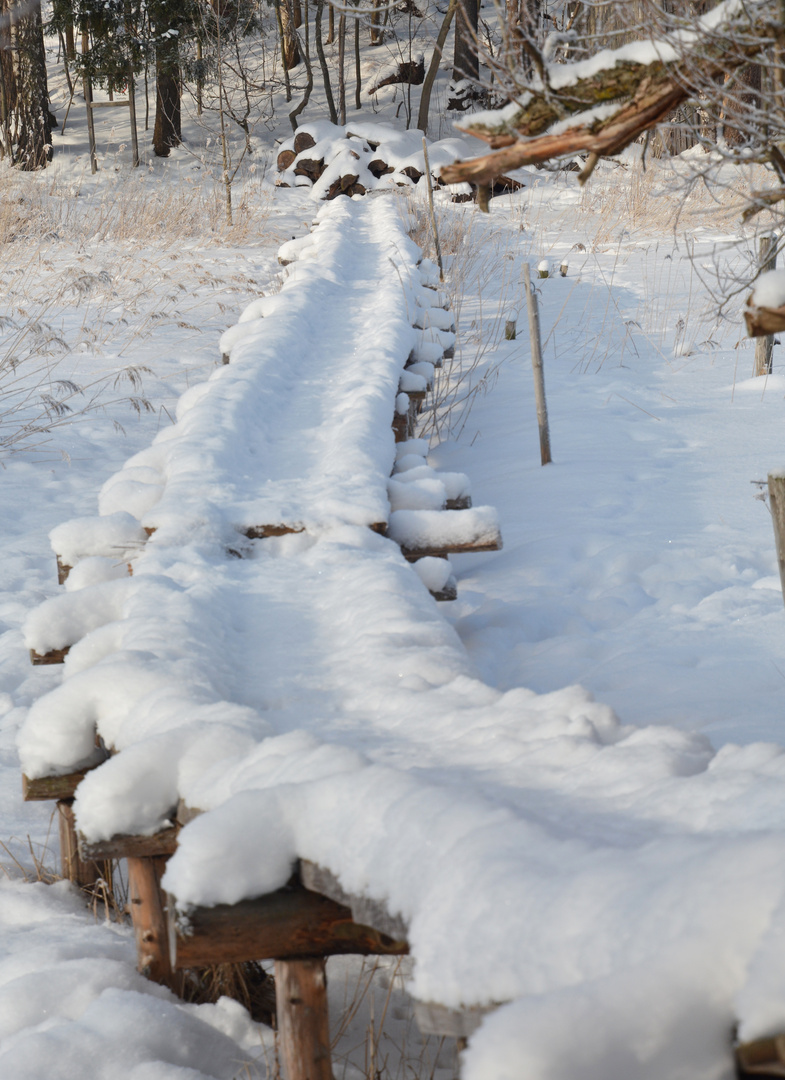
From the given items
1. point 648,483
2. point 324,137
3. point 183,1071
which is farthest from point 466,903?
point 324,137

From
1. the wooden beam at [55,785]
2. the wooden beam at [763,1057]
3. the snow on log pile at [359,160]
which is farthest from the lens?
the snow on log pile at [359,160]

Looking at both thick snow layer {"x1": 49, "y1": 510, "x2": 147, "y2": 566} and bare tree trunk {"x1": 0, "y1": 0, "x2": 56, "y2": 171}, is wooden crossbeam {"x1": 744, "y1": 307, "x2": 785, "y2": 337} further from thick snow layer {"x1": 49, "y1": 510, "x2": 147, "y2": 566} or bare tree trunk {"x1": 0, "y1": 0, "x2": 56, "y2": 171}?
bare tree trunk {"x1": 0, "y1": 0, "x2": 56, "y2": 171}

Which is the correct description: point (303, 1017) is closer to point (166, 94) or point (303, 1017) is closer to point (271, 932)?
point (271, 932)

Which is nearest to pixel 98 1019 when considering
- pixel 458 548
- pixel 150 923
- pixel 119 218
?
pixel 150 923

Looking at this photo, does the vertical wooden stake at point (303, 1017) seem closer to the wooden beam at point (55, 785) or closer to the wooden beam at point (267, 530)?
the wooden beam at point (55, 785)

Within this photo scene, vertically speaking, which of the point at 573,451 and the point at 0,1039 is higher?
the point at 573,451

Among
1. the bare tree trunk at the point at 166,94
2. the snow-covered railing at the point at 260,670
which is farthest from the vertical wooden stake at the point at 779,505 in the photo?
the bare tree trunk at the point at 166,94

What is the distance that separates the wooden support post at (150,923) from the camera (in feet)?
6.26

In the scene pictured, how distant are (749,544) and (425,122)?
15.2 m

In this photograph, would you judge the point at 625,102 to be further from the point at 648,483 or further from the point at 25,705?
the point at 648,483

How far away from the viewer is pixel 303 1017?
1.47 m

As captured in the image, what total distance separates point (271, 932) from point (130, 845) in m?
0.39

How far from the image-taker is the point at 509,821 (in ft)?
3.79

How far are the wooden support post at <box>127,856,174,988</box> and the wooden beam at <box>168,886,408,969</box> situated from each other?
700mm
